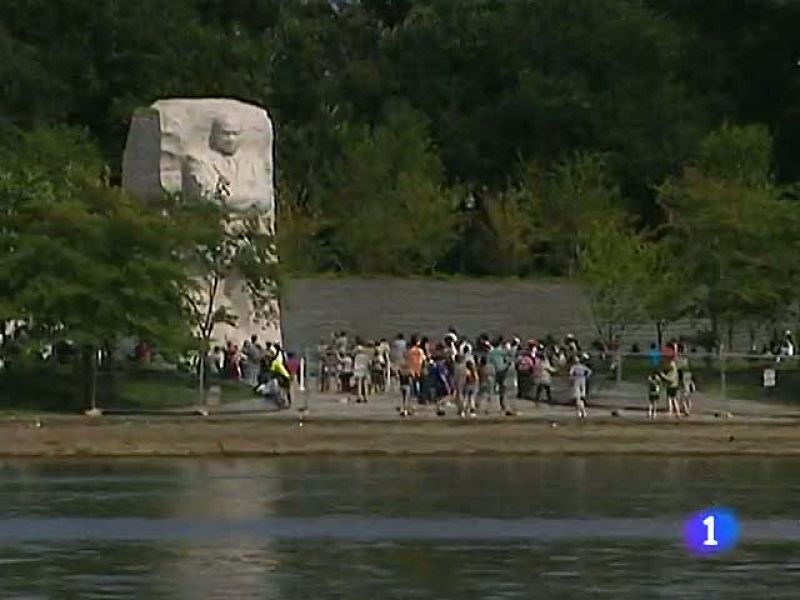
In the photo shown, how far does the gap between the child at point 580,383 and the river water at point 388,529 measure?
Answer: 536 centimetres

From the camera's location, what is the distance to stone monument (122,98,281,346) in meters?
58.8

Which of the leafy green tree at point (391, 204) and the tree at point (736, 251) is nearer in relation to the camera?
the tree at point (736, 251)

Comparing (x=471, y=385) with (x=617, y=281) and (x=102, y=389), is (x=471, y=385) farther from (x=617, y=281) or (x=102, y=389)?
(x=617, y=281)

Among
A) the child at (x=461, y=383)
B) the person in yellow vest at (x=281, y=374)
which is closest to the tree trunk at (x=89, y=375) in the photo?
the person in yellow vest at (x=281, y=374)

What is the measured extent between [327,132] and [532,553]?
217ft

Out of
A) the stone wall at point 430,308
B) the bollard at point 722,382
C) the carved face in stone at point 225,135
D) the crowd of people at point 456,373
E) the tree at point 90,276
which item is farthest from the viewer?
the stone wall at point 430,308

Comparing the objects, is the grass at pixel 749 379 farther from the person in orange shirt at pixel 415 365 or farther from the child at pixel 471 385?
the person in orange shirt at pixel 415 365

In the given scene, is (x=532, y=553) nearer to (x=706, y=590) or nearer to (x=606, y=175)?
(x=706, y=590)

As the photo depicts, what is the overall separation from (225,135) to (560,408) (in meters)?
15.1

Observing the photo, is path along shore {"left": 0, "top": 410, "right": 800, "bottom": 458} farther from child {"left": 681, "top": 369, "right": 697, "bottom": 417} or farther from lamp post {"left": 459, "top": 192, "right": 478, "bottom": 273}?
lamp post {"left": 459, "top": 192, "right": 478, "bottom": 273}

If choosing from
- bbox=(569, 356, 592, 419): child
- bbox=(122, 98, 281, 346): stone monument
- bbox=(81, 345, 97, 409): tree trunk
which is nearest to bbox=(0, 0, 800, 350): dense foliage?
bbox=(122, 98, 281, 346): stone monument

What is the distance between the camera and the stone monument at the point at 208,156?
2314 inches

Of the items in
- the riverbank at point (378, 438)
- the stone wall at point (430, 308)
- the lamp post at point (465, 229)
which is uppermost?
the lamp post at point (465, 229)

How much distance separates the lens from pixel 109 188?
172 feet
